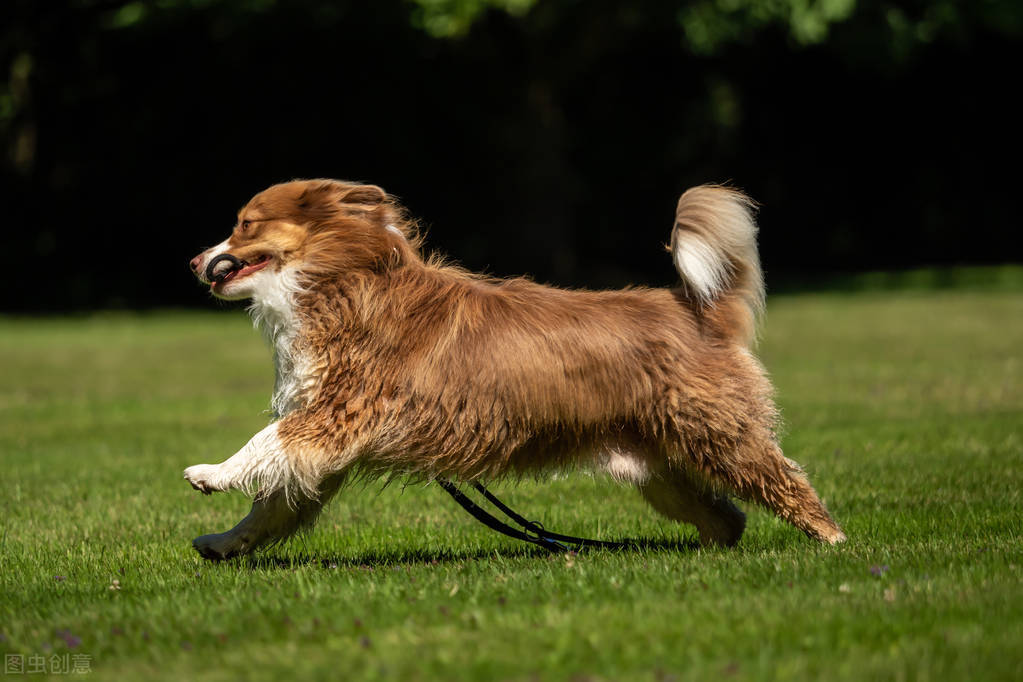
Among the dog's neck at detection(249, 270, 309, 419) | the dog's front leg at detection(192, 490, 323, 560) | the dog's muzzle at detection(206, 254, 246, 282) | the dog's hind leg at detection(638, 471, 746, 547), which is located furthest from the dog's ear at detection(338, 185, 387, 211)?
the dog's hind leg at detection(638, 471, 746, 547)

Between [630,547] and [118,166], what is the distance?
23843mm

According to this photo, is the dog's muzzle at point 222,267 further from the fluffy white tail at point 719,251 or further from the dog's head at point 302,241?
the fluffy white tail at point 719,251

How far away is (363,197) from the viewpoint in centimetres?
564

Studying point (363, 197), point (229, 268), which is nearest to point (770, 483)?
point (363, 197)

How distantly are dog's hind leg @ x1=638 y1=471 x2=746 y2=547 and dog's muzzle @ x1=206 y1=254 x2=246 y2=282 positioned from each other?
2170mm

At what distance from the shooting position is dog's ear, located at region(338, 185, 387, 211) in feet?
18.3

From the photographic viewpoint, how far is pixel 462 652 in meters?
3.80

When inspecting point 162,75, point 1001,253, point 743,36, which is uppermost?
point 743,36

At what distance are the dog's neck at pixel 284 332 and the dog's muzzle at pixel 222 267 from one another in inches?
6.3

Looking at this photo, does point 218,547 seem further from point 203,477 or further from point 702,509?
Answer: point 702,509

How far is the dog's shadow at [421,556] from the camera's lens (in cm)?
555

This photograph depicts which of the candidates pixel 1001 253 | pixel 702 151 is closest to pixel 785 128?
pixel 702 151

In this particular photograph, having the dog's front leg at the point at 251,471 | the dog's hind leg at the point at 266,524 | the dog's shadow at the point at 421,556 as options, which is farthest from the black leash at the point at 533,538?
the dog's front leg at the point at 251,471

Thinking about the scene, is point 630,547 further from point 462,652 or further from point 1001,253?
point 1001,253
